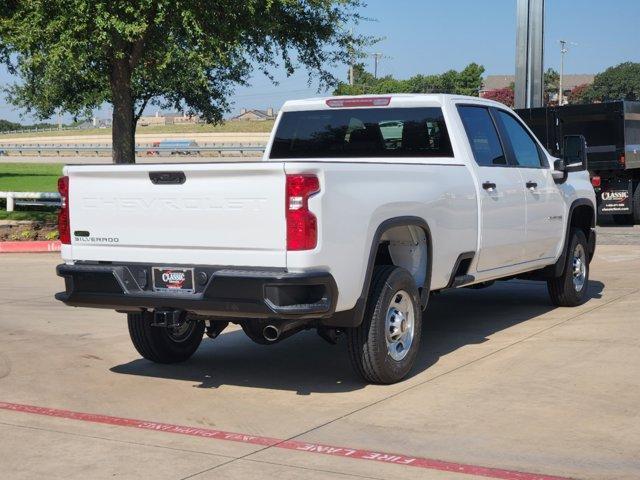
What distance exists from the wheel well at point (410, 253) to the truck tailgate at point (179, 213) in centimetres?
141

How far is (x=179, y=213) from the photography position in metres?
6.68

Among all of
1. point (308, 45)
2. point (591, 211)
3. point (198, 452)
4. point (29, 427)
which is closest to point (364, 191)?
point (198, 452)

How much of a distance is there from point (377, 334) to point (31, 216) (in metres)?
15.7

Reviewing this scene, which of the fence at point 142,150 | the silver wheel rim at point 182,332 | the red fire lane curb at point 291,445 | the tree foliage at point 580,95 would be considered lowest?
the red fire lane curb at point 291,445

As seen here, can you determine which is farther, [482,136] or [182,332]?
[482,136]

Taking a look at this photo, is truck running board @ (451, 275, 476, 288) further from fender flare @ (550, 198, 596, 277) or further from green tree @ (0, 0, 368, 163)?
green tree @ (0, 0, 368, 163)

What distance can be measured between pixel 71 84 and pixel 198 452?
2059 cm

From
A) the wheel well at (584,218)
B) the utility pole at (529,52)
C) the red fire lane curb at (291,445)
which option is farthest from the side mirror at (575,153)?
the utility pole at (529,52)

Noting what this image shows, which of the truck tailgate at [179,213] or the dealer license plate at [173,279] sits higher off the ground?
the truck tailgate at [179,213]

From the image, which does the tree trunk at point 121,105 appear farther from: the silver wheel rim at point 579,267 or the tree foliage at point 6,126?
the tree foliage at point 6,126

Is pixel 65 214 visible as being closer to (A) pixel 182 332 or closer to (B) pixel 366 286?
(A) pixel 182 332

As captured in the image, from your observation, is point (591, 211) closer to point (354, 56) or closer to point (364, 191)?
point (364, 191)

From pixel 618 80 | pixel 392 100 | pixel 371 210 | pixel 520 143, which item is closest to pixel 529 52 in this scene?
pixel 520 143

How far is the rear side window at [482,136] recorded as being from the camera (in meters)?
8.57
